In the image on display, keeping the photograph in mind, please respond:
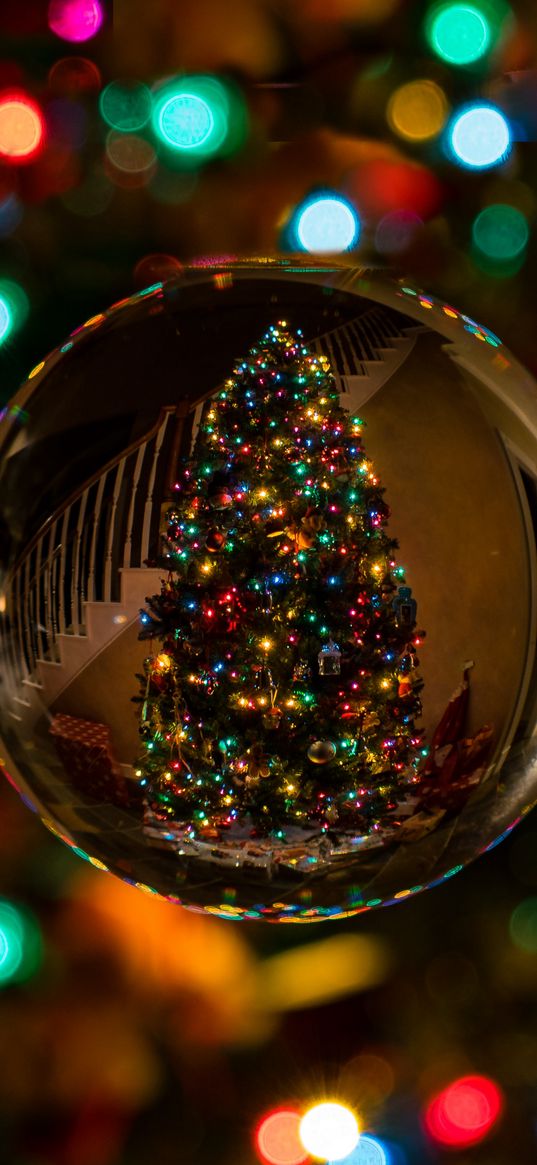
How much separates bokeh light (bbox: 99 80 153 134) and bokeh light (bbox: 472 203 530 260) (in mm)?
219

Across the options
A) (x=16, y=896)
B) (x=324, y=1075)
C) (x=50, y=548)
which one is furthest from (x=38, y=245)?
(x=324, y=1075)

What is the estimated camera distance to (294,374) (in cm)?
36

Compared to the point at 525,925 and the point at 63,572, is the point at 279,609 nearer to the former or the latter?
the point at 63,572

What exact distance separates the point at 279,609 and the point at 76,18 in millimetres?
393

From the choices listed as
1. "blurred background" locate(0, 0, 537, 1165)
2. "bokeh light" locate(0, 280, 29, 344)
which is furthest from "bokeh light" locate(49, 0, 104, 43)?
"bokeh light" locate(0, 280, 29, 344)

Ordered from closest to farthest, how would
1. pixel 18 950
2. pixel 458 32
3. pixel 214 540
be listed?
1. pixel 214 540
2. pixel 458 32
3. pixel 18 950

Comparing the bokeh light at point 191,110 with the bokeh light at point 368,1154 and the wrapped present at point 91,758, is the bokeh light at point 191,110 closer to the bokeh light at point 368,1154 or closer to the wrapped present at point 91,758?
the wrapped present at point 91,758

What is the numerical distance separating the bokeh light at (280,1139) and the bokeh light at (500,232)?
0.57 m

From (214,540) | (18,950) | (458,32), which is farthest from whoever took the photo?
(18,950)

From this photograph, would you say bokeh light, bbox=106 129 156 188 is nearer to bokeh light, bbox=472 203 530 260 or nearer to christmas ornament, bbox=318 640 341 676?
bokeh light, bbox=472 203 530 260

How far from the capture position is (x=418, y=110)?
55 cm

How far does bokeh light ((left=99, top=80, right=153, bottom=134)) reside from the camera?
1.80 ft

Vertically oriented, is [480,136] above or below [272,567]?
above

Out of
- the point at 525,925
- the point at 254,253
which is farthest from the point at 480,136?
the point at 525,925
